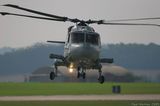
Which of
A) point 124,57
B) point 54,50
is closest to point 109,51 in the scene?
point 124,57

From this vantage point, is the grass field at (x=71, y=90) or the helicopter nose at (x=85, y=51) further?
the grass field at (x=71, y=90)

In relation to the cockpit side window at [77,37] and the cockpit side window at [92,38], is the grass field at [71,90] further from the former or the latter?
the cockpit side window at [92,38]

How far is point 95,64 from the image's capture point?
177 ft

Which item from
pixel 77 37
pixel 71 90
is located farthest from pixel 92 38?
pixel 71 90

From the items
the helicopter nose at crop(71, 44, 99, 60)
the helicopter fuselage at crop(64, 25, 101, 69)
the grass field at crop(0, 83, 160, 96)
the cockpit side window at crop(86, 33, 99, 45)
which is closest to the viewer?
the helicopter nose at crop(71, 44, 99, 60)

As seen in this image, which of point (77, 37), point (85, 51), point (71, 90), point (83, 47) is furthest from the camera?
point (71, 90)

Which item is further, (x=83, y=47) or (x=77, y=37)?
(x=77, y=37)

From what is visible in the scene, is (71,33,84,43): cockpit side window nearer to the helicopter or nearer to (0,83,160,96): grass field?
the helicopter

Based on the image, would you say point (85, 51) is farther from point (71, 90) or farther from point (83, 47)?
point (71, 90)

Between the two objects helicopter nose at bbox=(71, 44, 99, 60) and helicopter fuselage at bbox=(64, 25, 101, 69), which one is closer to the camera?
helicopter nose at bbox=(71, 44, 99, 60)

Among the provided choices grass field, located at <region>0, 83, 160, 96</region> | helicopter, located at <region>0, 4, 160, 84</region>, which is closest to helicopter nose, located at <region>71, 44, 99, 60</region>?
helicopter, located at <region>0, 4, 160, 84</region>

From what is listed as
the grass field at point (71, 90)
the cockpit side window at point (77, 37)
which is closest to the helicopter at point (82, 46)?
the cockpit side window at point (77, 37)
